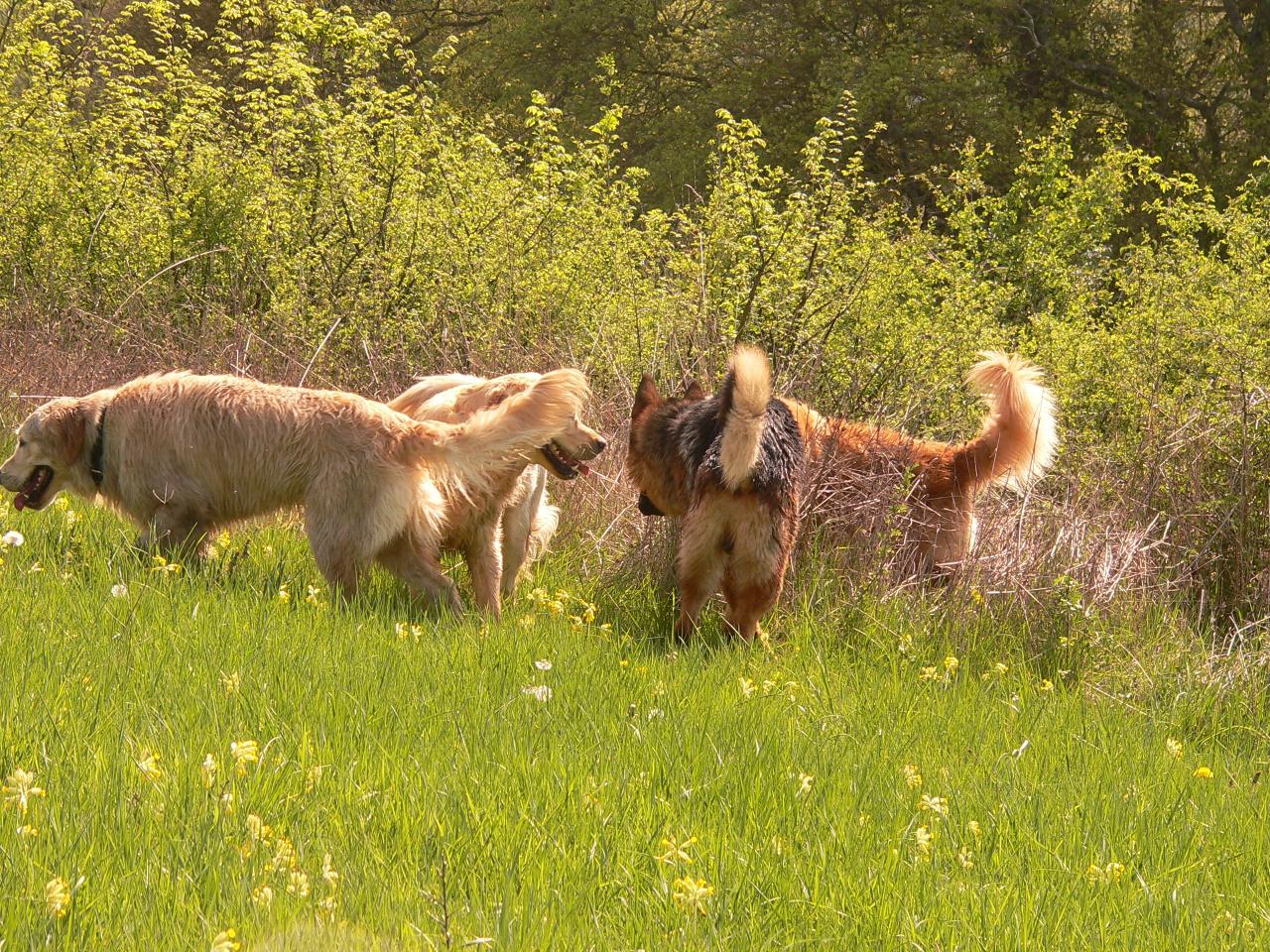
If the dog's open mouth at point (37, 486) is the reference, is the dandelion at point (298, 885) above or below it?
above

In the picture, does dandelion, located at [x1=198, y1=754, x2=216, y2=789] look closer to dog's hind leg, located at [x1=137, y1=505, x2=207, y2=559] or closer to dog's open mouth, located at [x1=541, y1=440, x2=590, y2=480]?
dog's hind leg, located at [x1=137, y1=505, x2=207, y2=559]

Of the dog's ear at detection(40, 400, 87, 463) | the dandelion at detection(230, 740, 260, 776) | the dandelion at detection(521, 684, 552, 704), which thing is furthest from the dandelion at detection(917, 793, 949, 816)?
the dog's ear at detection(40, 400, 87, 463)

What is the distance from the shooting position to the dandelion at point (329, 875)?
115 inches

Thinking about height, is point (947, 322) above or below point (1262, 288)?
below

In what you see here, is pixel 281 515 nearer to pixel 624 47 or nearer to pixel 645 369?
pixel 645 369

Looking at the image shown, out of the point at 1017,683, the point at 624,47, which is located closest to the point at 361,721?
the point at 1017,683

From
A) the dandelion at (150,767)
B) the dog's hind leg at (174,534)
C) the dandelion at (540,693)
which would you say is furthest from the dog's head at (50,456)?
the dandelion at (150,767)

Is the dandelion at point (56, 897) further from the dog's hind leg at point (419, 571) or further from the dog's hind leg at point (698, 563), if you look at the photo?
the dog's hind leg at point (698, 563)

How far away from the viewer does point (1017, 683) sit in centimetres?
609

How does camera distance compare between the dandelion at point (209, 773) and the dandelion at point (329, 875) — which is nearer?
→ the dandelion at point (329, 875)

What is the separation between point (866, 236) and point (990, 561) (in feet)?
20.7

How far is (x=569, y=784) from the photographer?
3727 mm

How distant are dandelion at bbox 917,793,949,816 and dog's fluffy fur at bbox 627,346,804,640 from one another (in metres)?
2.32

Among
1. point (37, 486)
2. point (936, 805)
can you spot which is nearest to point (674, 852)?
point (936, 805)
